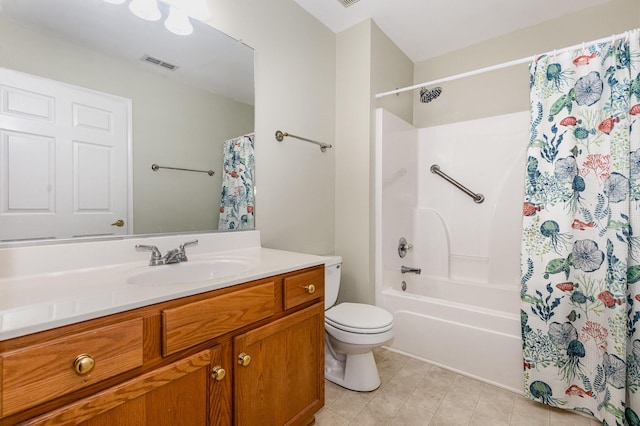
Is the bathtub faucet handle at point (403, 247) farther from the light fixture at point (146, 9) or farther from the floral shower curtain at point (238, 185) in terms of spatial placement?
the light fixture at point (146, 9)

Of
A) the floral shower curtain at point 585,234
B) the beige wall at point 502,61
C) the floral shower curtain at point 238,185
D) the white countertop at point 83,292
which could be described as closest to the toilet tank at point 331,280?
the white countertop at point 83,292

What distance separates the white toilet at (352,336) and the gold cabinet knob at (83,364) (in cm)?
107

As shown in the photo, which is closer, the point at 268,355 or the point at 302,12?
the point at 268,355

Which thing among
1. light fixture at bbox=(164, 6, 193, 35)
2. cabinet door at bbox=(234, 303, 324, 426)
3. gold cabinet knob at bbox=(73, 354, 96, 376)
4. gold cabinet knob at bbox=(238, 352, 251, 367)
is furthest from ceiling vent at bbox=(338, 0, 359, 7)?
gold cabinet knob at bbox=(73, 354, 96, 376)

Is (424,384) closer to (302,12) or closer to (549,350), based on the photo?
(549,350)

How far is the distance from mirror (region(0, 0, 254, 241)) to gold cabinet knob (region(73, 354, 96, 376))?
64 cm

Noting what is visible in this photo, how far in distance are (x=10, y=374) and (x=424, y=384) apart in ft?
6.10

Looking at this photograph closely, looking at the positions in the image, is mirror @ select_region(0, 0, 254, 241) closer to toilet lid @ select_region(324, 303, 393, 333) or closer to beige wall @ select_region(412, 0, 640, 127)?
toilet lid @ select_region(324, 303, 393, 333)

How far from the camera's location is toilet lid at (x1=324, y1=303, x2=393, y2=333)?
1635 millimetres

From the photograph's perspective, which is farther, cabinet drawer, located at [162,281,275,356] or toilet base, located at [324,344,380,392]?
toilet base, located at [324,344,380,392]

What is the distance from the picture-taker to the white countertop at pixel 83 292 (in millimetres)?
648

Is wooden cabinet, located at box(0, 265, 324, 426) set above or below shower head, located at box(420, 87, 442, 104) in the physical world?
below

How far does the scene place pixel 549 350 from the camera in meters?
1.57

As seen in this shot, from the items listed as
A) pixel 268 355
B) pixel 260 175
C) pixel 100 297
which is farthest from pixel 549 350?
pixel 100 297
